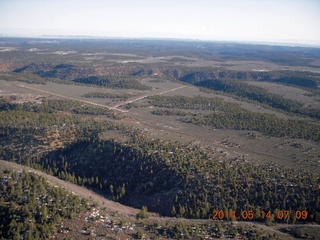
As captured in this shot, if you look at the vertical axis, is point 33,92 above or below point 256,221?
above

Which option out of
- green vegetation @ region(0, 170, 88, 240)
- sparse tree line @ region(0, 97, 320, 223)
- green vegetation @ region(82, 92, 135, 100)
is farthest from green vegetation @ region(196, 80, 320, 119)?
green vegetation @ region(0, 170, 88, 240)

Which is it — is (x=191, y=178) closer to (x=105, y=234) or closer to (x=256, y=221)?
(x=256, y=221)

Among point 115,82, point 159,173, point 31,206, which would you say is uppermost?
point 115,82

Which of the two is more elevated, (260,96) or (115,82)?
(115,82)

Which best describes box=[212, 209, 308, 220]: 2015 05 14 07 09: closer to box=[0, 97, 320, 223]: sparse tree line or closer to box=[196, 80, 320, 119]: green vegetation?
box=[0, 97, 320, 223]: sparse tree line

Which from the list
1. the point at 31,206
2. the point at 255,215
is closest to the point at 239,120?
the point at 255,215

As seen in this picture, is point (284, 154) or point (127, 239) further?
point (284, 154)

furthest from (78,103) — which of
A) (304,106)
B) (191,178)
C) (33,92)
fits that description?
(304,106)

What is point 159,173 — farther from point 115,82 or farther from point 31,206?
point 115,82
